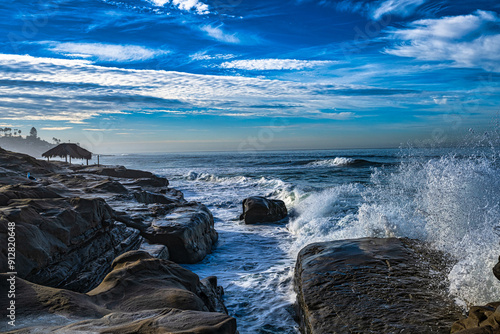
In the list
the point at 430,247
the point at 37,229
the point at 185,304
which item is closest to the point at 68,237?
the point at 37,229

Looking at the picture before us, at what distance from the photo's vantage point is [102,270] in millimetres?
4934

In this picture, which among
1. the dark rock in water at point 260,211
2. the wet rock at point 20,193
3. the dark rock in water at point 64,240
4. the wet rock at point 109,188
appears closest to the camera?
the dark rock in water at point 64,240

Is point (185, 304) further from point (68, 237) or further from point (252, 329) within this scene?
point (68, 237)

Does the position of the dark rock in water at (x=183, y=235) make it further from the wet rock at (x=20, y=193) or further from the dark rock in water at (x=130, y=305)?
the dark rock in water at (x=130, y=305)

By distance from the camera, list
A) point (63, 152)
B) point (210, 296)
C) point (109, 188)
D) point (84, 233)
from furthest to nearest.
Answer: point (63, 152) < point (109, 188) < point (84, 233) < point (210, 296)

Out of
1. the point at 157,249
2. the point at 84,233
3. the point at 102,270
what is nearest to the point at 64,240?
the point at 84,233

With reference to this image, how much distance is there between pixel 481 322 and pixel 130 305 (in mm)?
3278

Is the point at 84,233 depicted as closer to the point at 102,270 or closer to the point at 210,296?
the point at 102,270

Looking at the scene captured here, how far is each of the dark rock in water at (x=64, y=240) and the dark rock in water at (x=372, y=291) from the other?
10.1 feet

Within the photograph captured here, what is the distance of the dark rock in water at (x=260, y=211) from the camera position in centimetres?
1166

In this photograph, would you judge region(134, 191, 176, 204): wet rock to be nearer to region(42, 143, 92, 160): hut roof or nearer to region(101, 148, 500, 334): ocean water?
region(101, 148, 500, 334): ocean water

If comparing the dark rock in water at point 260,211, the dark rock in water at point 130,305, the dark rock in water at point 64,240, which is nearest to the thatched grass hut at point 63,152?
the dark rock in water at point 260,211

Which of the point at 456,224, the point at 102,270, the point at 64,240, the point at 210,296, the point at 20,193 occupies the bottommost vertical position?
the point at 210,296

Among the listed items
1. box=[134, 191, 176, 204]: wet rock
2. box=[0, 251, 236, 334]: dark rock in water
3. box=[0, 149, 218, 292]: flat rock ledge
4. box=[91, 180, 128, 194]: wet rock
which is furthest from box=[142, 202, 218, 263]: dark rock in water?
box=[91, 180, 128, 194]: wet rock
